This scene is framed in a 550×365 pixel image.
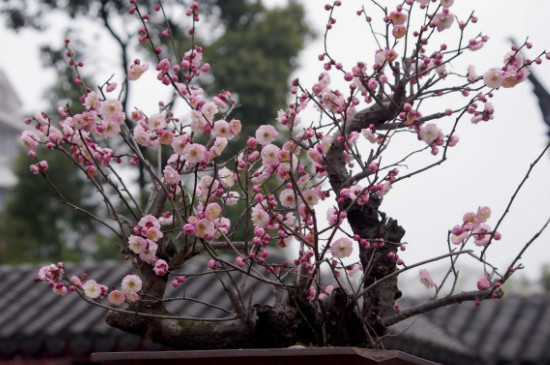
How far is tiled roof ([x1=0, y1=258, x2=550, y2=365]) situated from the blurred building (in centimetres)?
2206

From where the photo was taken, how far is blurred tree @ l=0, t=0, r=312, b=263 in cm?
940

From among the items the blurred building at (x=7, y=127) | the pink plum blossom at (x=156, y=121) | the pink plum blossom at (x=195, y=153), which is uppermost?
the blurred building at (x=7, y=127)

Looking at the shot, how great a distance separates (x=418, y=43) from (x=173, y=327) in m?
1.04

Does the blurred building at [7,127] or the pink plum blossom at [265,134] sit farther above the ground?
the blurred building at [7,127]

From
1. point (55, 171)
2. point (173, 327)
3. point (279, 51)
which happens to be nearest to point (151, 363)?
point (173, 327)

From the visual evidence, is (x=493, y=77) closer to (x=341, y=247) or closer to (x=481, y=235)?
(x=481, y=235)

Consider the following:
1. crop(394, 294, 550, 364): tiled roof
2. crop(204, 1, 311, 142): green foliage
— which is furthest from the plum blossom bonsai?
crop(204, 1, 311, 142): green foliage

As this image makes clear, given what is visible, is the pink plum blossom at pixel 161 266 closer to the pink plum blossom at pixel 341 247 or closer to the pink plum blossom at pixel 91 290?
the pink plum blossom at pixel 91 290

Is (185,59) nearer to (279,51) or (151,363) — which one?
(151,363)

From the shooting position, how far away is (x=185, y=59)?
2.11 metres

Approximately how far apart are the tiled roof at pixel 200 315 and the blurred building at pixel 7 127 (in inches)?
869

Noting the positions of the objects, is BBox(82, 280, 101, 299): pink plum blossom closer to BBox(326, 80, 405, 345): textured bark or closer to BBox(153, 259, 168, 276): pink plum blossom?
BBox(153, 259, 168, 276): pink plum blossom

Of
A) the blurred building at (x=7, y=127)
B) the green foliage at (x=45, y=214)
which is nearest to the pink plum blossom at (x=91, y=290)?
the green foliage at (x=45, y=214)

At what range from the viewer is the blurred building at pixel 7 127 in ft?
90.2
